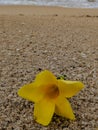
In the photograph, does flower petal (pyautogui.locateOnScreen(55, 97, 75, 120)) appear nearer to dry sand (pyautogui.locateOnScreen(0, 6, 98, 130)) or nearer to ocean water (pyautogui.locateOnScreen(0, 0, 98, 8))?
dry sand (pyautogui.locateOnScreen(0, 6, 98, 130))

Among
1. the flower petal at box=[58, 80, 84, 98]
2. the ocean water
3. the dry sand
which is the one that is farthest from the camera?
the ocean water

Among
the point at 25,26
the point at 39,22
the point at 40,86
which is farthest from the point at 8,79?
the point at 39,22

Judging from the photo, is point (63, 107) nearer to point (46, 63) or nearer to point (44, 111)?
point (44, 111)

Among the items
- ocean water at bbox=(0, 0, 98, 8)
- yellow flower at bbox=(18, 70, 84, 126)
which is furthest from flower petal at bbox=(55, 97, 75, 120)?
ocean water at bbox=(0, 0, 98, 8)

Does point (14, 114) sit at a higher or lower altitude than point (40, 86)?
lower

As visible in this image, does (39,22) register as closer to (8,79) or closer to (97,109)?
(8,79)

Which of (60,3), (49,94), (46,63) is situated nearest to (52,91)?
(49,94)

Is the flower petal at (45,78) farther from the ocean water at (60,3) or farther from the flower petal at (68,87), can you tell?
the ocean water at (60,3)
